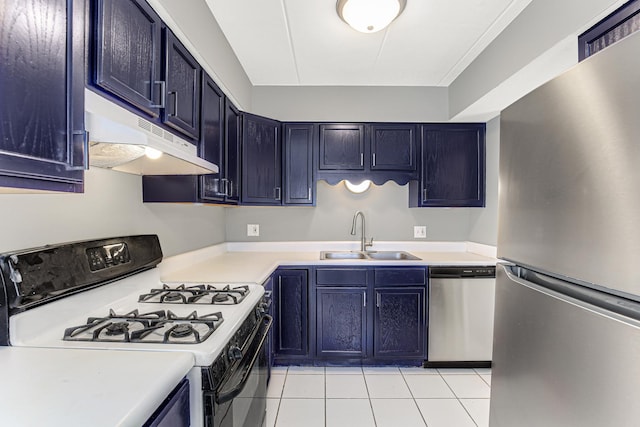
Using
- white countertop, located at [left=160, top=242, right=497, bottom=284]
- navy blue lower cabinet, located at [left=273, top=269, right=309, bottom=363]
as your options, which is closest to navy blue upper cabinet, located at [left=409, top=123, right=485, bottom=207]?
white countertop, located at [left=160, top=242, right=497, bottom=284]

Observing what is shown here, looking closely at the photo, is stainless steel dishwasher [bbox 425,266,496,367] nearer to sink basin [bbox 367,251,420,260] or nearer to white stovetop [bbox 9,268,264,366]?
sink basin [bbox 367,251,420,260]

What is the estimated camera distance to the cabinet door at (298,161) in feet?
9.01

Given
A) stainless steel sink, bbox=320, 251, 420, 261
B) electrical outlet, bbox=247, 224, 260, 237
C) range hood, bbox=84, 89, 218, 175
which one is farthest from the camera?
electrical outlet, bbox=247, 224, 260, 237

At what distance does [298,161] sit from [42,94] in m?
2.12

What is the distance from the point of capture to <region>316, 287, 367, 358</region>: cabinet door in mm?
2443

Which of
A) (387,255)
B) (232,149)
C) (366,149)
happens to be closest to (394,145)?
(366,149)

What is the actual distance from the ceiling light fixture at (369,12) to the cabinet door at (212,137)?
2.85 feet

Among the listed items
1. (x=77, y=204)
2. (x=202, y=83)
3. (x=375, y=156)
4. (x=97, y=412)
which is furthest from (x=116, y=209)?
(x=375, y=156)

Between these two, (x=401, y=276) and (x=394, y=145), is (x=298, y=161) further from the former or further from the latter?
(x=401, y=276)

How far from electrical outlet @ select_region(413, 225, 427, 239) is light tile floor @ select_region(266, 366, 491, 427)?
117cm

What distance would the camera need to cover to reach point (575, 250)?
739 millimetres

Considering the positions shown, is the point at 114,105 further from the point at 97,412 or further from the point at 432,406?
the point at 432,406

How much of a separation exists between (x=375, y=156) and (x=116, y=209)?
200 cm

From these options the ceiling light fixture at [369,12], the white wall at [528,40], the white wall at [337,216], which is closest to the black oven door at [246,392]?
the white wall at [337,216]
